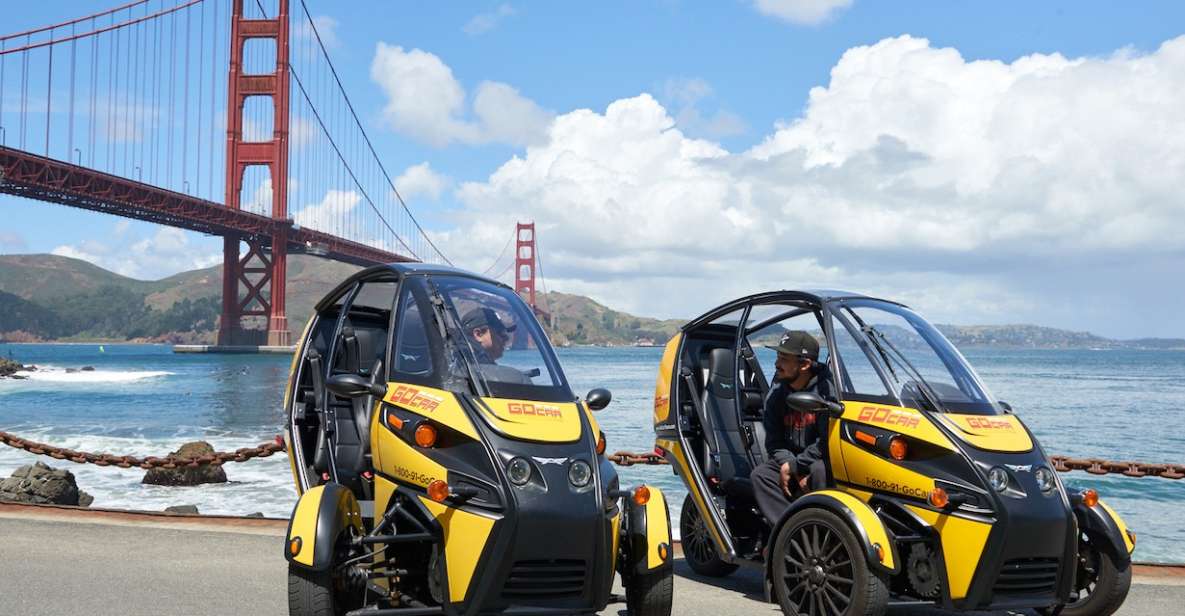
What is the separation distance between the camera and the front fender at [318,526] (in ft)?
15.8

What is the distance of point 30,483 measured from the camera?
14.4 metres

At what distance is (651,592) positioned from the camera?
17.2 feet

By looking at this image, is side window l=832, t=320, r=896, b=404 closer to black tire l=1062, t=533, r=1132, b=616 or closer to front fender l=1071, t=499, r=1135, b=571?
front fender l=1071, t=499, r=1135, b=571

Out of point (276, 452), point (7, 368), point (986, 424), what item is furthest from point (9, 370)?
point (986, 424)

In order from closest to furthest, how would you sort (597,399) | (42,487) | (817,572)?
(597,399), (817,572), (42,487)

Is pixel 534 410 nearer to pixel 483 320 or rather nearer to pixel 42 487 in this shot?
pixel 483 320

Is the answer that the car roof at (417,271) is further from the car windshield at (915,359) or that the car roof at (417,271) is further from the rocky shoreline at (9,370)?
the rocky shoreline at (9,370)

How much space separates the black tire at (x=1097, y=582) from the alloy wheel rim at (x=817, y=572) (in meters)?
1.45

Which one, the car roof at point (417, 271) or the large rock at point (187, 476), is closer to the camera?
the car roof at point (417, 271)

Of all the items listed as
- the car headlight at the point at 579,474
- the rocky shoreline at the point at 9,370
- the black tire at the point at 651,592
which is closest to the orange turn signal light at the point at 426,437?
the car headlight at the point at 579,474

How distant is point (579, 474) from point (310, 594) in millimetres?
1275

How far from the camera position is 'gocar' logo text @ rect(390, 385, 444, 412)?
4910mm

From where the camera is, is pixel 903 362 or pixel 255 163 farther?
pixel 255 163

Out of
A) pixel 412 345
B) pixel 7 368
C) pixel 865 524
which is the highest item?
pixel 412 345
